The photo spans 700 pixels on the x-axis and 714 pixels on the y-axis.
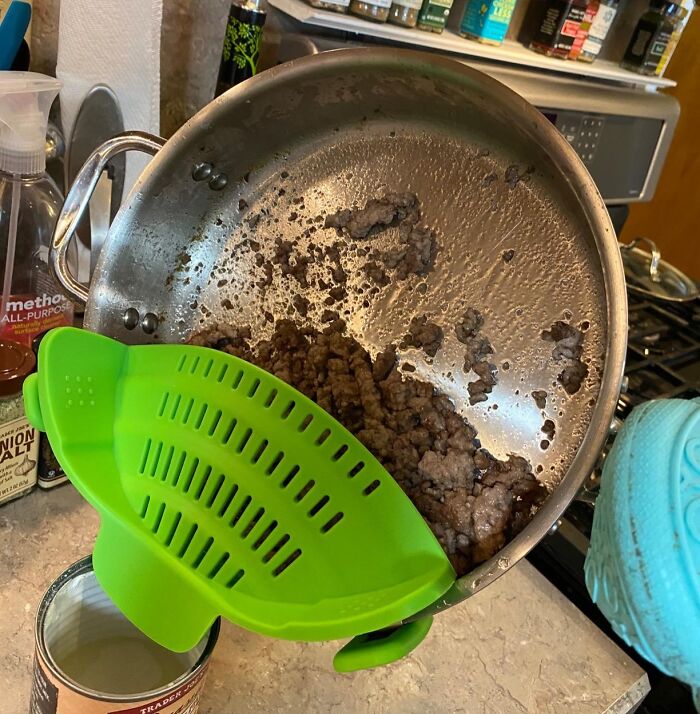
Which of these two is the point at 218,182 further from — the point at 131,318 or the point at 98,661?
the point at 98,661

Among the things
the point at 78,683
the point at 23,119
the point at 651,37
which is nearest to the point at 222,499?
the point at 78,683

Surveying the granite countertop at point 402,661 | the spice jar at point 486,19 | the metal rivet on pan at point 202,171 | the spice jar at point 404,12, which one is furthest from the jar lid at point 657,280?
the metal rivet on pan at point 202,171

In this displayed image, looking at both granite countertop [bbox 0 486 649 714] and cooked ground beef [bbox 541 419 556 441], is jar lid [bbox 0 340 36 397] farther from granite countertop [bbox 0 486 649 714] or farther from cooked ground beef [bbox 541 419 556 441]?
cooked ground beef [bbox 541 419 556 441]

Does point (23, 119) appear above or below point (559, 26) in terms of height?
below

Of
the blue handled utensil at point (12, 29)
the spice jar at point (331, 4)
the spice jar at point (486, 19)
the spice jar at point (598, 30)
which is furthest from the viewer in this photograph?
the spice jar at point (598, 30)

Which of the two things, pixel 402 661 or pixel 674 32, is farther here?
pixel 674 32

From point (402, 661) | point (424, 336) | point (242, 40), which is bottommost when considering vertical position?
point (402, 661)

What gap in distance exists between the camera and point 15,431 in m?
0.51

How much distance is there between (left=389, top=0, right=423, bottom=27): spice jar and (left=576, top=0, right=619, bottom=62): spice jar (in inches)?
11.9

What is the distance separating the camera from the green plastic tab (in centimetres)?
38

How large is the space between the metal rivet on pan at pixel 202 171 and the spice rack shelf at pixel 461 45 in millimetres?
252

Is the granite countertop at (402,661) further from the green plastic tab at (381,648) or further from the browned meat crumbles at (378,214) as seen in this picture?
the browned meat crumbles at (378,214)

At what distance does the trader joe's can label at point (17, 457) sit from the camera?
1.67ft

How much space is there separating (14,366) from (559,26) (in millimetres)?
771
